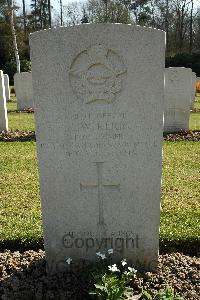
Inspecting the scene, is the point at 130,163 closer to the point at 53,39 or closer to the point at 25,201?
the point at 53,39

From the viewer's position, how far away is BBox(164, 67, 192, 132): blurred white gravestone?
32.1 feet

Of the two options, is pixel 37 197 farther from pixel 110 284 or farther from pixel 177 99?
pixel 177 99

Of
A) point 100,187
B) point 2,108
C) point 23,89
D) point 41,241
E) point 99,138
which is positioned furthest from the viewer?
point 23,89

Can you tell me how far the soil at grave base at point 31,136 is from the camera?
9571 mm

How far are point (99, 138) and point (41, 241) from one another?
1447 millimetres

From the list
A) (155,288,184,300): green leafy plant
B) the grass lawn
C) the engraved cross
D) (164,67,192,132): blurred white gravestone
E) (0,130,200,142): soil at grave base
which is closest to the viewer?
(155,288,184,300): green leafy plant

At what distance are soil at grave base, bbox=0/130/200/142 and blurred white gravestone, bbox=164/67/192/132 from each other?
30 centimetres

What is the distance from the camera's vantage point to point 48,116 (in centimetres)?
299

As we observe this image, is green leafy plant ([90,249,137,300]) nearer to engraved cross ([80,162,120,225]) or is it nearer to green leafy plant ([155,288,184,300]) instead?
green leafy plant ([155,288,184,300])

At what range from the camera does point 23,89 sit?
1539cm

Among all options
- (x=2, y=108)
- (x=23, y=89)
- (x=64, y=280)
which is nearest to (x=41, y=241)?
(x=64, y=280)

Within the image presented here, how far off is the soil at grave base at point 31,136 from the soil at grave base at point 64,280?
246 inches

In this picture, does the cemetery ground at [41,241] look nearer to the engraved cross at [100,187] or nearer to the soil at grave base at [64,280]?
the soil at grave base at [64,280]

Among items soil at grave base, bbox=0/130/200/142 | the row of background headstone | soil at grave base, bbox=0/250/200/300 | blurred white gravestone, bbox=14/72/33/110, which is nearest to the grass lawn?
soil at grave base, bbox=0/250/200/300
